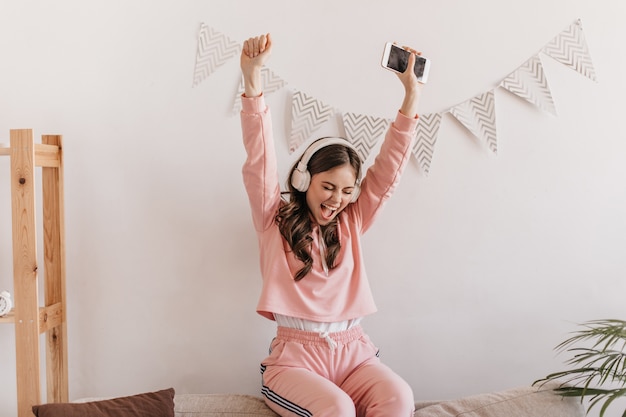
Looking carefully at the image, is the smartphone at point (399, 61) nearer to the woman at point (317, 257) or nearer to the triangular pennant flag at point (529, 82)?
the woman at point (317, 257)

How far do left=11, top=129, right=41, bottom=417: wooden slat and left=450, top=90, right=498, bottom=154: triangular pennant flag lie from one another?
1.20 meters

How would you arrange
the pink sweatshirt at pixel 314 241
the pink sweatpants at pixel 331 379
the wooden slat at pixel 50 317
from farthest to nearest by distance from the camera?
1. the wooden slat at pixel 50 317
2. the pink sweatshirt at pixel 314 241
3. the pink sweatpants at pixel 331 379

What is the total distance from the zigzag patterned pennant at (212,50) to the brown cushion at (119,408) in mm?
911

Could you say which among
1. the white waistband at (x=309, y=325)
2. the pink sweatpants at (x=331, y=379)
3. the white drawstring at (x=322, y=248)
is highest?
the white drawstring at (x=322, y=248)

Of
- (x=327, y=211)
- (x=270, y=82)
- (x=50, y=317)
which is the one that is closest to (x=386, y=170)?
(x=327, y=211)

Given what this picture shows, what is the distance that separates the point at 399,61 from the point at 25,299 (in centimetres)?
113

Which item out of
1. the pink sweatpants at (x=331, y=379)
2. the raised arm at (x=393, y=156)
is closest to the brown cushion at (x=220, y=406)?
the pink sweatpants at (x=331, y=379)

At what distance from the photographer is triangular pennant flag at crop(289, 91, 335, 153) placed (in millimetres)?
1851

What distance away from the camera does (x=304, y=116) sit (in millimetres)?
1855

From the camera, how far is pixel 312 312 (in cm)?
163

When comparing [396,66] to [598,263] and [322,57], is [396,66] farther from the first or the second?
[598,263]

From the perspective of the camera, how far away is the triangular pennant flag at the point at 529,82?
6.17ft

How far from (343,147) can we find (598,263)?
0.92m

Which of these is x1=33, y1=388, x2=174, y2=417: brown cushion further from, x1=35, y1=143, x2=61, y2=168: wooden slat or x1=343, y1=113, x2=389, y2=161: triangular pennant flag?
x1=343, y1=113, x2=389, y2=161: triangular pennant flag
